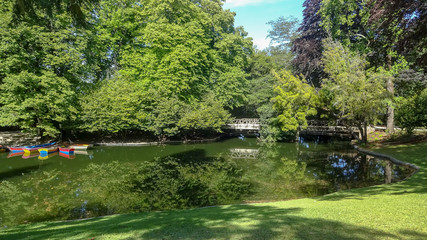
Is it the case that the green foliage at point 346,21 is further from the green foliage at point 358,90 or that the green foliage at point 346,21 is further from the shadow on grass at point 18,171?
the shadow on grass at point 18,171

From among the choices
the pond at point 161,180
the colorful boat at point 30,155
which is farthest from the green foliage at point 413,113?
the colorful boat at point 30,155

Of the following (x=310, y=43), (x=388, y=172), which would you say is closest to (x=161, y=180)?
(x=388, y=172)

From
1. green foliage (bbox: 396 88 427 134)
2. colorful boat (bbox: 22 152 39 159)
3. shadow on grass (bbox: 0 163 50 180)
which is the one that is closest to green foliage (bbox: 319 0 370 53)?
green foliage (bbox: 396 88 427 134)

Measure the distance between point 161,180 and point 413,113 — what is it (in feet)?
69.8

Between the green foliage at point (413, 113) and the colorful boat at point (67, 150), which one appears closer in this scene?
the green foliage at point (413, 113)

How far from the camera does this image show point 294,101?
26594 mm

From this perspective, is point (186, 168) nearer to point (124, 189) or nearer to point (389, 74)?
point (124, 189)

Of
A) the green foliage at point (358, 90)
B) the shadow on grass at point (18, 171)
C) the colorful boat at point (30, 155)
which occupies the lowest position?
the shadow on grass at point (18, 171)

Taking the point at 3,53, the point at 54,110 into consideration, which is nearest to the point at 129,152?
the point at 54,110

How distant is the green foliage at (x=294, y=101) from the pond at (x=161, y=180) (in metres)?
6.25

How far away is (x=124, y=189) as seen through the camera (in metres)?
12.4

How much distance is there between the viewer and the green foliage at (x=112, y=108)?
26.2 m

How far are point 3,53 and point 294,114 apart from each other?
2808 centimetres

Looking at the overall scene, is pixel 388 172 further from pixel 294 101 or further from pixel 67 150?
pixel 67 150
